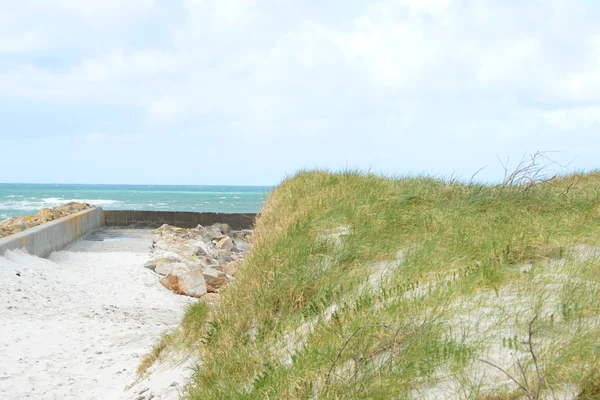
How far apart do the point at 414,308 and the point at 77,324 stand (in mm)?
4578

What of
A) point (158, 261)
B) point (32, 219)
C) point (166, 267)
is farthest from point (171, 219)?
point (166, 267)

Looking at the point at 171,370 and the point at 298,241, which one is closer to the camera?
the point at 171,370

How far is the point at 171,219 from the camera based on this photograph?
1850 centimetres

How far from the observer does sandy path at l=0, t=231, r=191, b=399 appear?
190 inches

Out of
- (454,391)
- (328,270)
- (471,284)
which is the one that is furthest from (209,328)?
(454,391)

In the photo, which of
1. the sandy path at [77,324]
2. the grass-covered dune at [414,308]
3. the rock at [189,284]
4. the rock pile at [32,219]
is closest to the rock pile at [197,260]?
the rock at [189,284]

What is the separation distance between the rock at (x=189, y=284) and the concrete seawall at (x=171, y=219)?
9.14 m

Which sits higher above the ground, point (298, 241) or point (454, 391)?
point (298, 241)

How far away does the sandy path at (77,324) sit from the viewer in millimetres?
4816

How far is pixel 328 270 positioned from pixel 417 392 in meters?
1.87

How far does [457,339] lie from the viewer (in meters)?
2.92

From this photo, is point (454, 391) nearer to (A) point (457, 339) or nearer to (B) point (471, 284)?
(A) point (457, 339)

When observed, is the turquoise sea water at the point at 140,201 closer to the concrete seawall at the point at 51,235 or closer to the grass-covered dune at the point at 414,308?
the concrete seawall at the point at 51,235

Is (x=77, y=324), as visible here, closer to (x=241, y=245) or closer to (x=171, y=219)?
(x=241, y=245)
